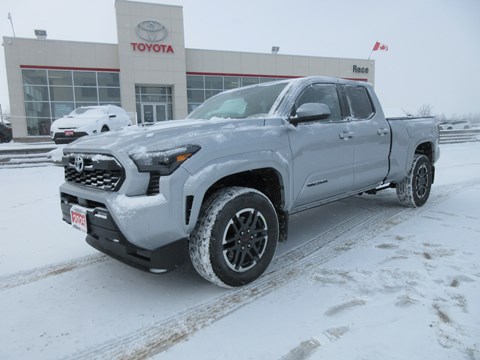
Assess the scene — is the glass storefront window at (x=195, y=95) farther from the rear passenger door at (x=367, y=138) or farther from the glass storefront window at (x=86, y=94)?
the rear passenger door at (x=367, y=138)

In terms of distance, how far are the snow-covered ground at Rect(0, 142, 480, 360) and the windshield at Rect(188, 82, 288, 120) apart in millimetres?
1514

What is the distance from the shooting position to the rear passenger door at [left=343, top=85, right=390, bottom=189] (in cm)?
411

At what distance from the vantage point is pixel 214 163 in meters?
2.69

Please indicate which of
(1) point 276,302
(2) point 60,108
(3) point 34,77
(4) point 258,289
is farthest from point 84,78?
(1) point 276,302

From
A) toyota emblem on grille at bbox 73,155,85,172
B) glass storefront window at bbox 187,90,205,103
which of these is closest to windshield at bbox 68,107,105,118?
toyota emblem on grille at bbox 73,155,85,172

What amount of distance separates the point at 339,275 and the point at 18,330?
250 cm

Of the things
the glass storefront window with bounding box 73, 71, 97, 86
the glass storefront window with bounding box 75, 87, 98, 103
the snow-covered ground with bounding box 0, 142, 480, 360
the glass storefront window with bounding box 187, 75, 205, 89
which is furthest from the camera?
the glass storefront window with bounding box 187, 75, 205, 89

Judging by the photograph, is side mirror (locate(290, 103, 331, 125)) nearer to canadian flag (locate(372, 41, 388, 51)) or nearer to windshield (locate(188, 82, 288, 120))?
windshield (locate(188, 82, 288, 120))

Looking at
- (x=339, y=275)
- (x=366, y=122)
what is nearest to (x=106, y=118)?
(x=366, y=122)

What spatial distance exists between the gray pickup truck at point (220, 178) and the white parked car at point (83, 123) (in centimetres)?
974

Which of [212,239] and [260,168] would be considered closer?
[212,239]

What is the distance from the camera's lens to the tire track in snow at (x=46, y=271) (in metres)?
3.16

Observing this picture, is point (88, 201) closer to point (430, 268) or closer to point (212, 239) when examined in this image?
point (212, 239)

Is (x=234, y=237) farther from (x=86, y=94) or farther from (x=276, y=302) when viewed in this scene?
(x=86, y=94)
